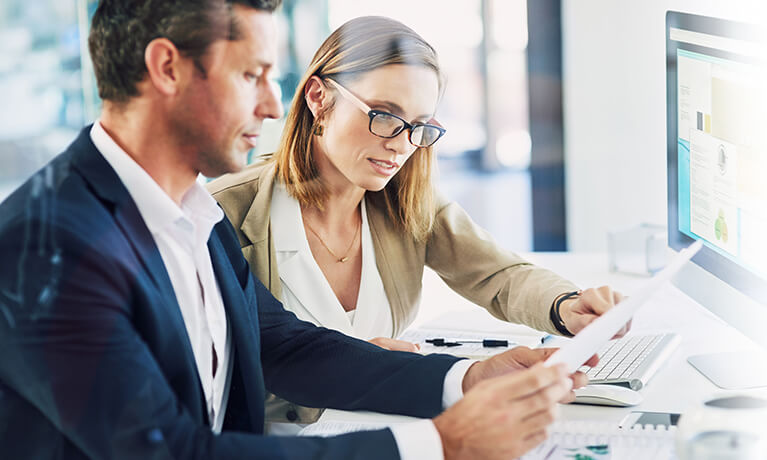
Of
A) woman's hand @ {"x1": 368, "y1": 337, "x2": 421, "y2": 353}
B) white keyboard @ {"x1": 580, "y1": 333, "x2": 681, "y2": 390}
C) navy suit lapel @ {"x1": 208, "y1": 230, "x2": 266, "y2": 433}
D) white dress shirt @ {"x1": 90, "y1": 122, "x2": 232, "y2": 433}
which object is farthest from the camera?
woman's hand @ {"x1": 368, "y1": 337, "x2": 421, "y2": 353}

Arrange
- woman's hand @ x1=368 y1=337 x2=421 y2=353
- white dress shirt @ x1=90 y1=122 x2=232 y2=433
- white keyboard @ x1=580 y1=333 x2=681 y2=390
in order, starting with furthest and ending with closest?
woman's hand @ x1=368 y1=337 x2=421 y2=353 → white keyboard @ x1=580 y1=333 x2=681 y2=390 → white dress shirt @ x1=90 y1=122 x2=232 y2=433

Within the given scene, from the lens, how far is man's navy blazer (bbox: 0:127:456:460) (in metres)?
0.65

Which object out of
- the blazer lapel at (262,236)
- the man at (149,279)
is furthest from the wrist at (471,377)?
the blazer lapel at (262,236)

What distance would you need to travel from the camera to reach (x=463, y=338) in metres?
1.30

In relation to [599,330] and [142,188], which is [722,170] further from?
[142,188]

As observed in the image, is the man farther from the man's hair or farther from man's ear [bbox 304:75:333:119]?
man's ear [bbox 304:75:333:119]

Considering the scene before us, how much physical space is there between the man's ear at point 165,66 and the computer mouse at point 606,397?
1.92 feet

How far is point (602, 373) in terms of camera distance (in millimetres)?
1075

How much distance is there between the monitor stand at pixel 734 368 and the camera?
3.47 feet

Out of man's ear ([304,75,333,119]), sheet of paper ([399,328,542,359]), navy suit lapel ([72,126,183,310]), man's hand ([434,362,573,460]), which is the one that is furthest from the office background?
man's hand ([434,362,573,460])

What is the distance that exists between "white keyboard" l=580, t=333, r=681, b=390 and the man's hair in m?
0.63

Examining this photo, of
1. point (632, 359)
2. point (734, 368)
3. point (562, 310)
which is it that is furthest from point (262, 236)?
point (734, 368)

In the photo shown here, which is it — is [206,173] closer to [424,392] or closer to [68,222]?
[68,222]

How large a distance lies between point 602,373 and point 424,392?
0.25 metres
